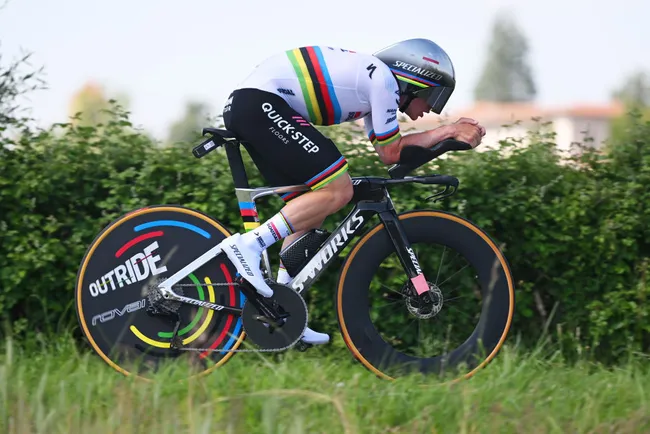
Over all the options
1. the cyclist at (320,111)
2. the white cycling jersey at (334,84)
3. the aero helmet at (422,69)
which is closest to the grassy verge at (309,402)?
the cyclist at (320,111)

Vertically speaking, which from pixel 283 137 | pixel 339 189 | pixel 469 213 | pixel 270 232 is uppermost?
pixel 283 137

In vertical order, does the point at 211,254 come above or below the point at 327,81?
below

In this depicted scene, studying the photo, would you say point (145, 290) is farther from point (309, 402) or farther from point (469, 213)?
point (469, 213)

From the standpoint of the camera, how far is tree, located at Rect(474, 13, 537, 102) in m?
83.8

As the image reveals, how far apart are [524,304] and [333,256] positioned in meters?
1.49

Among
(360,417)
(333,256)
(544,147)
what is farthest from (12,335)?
(544,147)

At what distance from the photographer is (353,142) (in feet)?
19.4

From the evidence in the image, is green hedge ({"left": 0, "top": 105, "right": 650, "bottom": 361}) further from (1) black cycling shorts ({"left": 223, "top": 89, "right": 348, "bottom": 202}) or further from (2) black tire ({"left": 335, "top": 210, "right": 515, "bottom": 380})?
(1) black cycling shorts ({"left": 223, "top": 89, "right": 348, "bottom": 202})

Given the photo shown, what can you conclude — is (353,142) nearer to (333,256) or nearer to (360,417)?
(333,256)

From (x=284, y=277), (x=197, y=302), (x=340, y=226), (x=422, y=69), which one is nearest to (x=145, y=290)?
(x=197, y=302)

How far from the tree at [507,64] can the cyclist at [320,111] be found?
79.3 m

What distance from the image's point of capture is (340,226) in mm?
4840

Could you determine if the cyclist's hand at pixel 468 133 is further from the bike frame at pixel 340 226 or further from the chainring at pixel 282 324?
the chainring at pixel 282 324

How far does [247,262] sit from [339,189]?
23.0 inches
